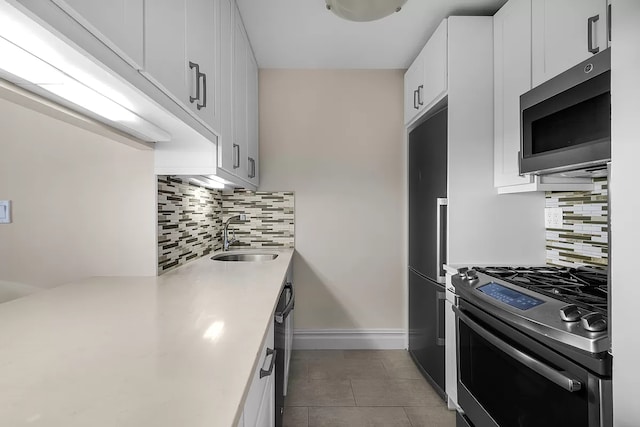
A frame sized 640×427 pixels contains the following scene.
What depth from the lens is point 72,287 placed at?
1433 mm

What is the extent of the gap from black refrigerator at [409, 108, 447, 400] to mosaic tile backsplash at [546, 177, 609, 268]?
60 cm

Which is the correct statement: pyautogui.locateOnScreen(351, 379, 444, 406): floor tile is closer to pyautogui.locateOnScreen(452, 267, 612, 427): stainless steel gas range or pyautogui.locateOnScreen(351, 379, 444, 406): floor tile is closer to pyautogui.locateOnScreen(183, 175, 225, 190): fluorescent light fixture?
pyautogui.locateOnScreen(452, 267, 612, 427): stainless steel gas range

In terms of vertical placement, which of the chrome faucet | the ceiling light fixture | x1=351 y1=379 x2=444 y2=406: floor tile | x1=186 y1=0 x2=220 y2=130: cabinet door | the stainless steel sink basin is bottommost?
x1=351 y1=379 x2=444 y2=406: floor tile

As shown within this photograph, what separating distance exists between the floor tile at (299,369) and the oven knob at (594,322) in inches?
75.4

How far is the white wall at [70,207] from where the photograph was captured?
5.12ft

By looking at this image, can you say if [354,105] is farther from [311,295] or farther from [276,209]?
[311,295]

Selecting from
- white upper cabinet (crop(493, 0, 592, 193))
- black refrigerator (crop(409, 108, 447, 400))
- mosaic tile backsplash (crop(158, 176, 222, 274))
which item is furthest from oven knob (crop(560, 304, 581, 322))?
mosaic tile backsplash (crop(158, 176, 222, 274))

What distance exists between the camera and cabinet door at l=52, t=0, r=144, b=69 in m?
0.63

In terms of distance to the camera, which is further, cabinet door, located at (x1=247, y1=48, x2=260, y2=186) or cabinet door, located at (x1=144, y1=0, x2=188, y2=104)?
cabinet door, located at (x1=247, y1=48, x2=260, y2=186)

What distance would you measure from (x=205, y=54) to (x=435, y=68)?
5.01 feet

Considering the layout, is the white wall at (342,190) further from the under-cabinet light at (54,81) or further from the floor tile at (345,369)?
the under-cabinet light at (54,81)

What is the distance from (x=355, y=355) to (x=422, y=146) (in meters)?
1.80

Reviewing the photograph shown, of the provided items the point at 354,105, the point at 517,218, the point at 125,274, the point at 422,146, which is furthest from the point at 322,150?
the point at 125,274

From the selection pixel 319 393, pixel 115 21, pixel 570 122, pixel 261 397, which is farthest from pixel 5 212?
pixel 570 122
